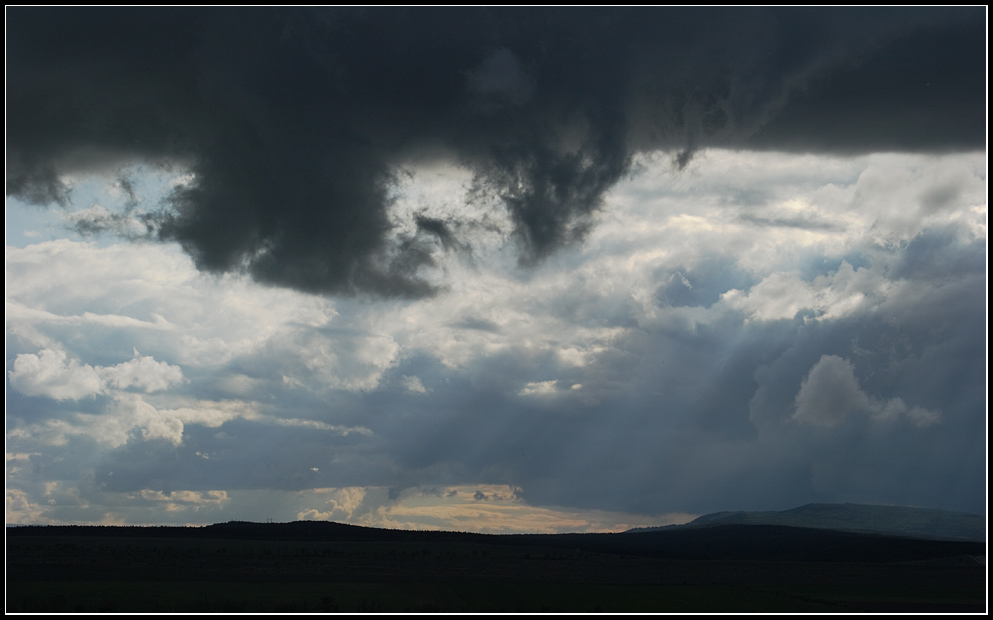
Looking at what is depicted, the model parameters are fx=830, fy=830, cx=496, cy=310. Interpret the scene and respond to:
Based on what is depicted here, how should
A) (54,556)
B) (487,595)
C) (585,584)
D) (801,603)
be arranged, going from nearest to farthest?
1. (801,603)
2. (487,595)
3. (585,584)
4. (54,556)

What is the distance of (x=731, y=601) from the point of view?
9612cm

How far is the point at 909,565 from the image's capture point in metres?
179

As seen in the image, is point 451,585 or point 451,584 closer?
point 451,585

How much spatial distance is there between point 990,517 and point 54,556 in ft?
501

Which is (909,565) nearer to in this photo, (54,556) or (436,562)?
(436,562)

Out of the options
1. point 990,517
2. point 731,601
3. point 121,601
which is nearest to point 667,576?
point 731,601

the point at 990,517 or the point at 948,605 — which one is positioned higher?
the point at 990,517

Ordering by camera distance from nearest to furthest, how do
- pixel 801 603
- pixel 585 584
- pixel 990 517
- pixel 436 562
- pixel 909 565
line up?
pixel 990 517 → pixel 801 603 → pixel 585 584 → pixel 436 562 → pixel 909 565

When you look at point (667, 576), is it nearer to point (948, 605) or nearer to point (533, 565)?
point (533, 565)

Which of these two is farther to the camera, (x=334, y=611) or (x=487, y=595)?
(x=487, y=595)

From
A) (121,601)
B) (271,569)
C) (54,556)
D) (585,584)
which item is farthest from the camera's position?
(54,556)

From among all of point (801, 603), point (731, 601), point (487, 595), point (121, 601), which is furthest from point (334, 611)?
point (801, 603)

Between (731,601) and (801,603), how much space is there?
774cm

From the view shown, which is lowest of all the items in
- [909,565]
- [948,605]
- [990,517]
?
[909,565]
